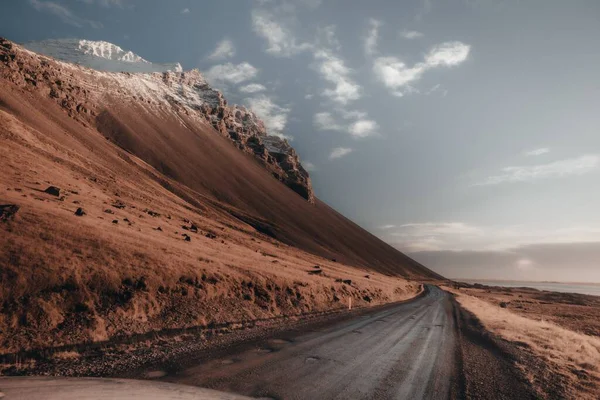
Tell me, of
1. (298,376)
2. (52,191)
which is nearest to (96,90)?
(52,191)

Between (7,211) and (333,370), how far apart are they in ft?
61.0

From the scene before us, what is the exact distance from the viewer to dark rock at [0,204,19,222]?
16.2 meters

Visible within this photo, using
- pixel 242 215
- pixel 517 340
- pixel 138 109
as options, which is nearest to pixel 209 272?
pixel 517 340

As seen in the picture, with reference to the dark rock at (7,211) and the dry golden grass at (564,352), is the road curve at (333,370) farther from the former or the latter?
the dark rock at (7,211)

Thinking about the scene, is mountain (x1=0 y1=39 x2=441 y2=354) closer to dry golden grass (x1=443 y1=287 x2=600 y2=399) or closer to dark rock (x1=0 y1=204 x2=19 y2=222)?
dark rock (x1=0 y1=204 x2=19 y2=222)

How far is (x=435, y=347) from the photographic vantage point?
13.9 metres

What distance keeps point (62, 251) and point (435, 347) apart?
58.6 ft

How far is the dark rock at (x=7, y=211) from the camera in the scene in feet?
53.2

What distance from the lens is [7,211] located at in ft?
54.9

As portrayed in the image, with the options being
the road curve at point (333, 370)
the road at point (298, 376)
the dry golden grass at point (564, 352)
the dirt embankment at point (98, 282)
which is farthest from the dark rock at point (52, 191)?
the dry golden grass at point (564, 352)

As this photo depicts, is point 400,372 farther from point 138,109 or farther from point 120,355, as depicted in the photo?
point 138,109

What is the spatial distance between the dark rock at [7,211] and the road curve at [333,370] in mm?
14931

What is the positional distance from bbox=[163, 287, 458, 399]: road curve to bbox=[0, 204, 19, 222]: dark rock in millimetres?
14931

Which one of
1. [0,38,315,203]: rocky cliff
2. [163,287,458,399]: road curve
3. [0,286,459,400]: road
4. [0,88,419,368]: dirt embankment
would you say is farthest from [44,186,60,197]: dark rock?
[0,38,315,203]: rocky cliff
